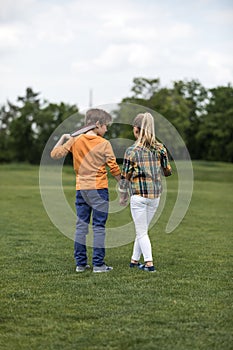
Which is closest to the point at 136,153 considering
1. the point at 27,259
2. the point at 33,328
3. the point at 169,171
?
the point at 169,171

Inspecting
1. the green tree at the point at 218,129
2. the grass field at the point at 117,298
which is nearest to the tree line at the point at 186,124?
the green tree at the point at 218,129

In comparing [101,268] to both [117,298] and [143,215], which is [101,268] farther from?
[117,298]

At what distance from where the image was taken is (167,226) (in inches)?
474

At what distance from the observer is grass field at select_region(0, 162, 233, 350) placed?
13.6ft

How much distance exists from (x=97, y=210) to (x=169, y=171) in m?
0.95

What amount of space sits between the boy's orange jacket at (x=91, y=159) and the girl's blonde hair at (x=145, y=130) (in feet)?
1.20

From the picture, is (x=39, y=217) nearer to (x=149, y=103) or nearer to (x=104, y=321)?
(x=104, y=321)

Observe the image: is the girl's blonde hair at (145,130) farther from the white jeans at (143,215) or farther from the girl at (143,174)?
the white jeans at (143,215)

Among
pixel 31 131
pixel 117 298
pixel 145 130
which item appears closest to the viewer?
pixel 117 298

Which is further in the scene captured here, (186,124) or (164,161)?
(186,124)

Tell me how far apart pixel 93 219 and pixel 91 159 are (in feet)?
2.20

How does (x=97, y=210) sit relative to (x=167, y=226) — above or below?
above

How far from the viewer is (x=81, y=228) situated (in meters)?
6.76

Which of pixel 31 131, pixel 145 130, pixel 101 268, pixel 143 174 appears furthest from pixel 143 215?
pixel 31 131
